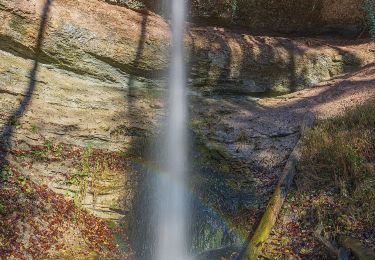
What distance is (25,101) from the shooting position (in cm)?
1046

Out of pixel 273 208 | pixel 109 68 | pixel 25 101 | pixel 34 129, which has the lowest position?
pixel 273 208

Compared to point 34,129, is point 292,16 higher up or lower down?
higher up

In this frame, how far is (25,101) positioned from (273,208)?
781cm

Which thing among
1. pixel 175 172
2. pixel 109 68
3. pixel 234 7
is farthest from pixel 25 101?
pixel 234 7

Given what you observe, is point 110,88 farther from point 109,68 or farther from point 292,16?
point 292,16

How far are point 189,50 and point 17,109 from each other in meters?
7.40

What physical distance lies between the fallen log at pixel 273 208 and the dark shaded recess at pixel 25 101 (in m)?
6.13

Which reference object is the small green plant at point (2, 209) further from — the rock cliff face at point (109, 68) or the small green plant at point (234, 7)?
the small green plant at point (234, 7)

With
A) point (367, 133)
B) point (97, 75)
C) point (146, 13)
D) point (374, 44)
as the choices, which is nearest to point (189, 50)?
point (146, 13)

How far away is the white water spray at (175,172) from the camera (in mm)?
9016

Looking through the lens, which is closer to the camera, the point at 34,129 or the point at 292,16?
the point at 34,129

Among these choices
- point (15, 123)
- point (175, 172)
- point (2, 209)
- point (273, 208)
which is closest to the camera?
point (2, 209)

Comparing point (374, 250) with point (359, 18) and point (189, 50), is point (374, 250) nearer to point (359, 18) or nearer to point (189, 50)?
point (189, 50)

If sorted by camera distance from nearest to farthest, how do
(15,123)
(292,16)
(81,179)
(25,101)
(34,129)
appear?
(81,179) → (15,123) → (34,129) → (25,101) → (292,16)
